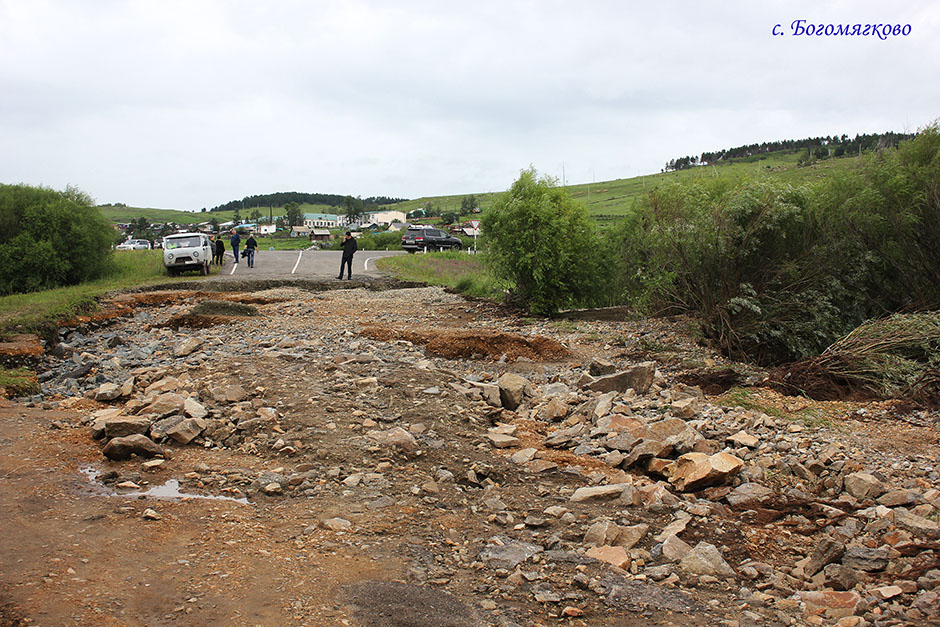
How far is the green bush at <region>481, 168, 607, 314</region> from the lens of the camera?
15.8 meters

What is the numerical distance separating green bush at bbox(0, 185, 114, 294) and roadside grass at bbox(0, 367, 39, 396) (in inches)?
692

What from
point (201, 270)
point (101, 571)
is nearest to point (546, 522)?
point (101, 571)

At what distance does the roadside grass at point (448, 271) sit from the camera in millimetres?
22078

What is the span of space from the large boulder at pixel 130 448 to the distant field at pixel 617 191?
38.3 feet

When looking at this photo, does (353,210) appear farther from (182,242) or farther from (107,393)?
(107,393)

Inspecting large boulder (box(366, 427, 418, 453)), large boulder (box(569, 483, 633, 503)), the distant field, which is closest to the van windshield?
the distant field

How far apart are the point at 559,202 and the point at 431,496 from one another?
11.7 meters

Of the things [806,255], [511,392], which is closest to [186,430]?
[511,392]

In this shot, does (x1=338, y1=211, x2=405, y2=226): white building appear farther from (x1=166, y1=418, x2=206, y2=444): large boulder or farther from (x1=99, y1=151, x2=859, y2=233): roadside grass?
(x1=166, y1=418, x2=206, y2=444): large boulder

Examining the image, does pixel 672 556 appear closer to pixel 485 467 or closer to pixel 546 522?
pixel 546 522

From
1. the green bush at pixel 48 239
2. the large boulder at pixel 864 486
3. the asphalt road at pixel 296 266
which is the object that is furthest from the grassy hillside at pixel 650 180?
the green bush at pixel 48 239

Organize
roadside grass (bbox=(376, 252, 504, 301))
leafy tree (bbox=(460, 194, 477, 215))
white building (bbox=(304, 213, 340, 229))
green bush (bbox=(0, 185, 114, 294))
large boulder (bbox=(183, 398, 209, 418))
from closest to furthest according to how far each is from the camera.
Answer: large boulder (bbox=(183, 398, 209, 418)) < roadside grass (bbox=(376, 252, 504, 301)) < green bush (bbox=(0, 185, 114, 294)) < leafy tree (bbox=(460, 194, 477, 215)) < white building (bbox=(304, 213, 340, 229))

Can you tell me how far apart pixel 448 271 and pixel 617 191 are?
76.1m

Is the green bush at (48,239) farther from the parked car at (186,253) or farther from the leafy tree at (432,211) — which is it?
the leafy tree at (432,211)
